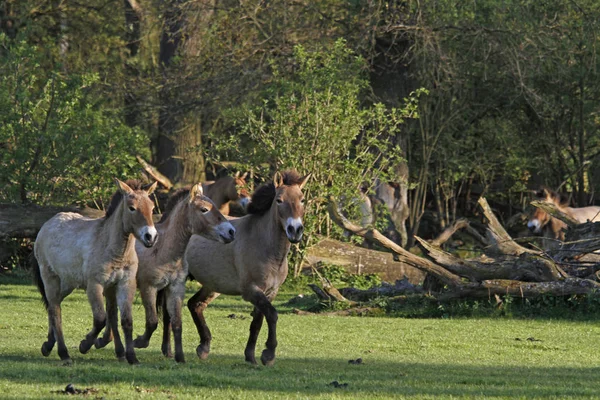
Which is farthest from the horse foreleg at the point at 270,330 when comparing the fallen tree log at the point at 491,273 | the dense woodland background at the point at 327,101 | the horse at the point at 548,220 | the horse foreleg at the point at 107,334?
the horse at the point at 548,220

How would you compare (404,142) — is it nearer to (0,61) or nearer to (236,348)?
(0,61)

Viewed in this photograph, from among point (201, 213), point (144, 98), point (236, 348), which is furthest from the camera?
point (144, 98)

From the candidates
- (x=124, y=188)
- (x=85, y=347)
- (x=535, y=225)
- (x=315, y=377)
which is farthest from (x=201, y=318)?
(x=535, y=225)

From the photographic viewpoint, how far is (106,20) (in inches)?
1394

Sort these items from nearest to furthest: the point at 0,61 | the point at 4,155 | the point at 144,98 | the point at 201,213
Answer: the point at 201,213, the point at 4,155, the point at 0,61, the point at 144,98

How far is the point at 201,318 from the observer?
12.7m

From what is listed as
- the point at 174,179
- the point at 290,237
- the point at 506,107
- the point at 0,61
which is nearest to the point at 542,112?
the point at 506,107

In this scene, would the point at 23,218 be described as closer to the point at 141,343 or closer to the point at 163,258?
the point at 141,343

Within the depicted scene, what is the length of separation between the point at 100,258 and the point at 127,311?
61 centimetres

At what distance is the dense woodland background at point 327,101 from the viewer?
73.8ft

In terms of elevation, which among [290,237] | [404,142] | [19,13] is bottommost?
[290,237]

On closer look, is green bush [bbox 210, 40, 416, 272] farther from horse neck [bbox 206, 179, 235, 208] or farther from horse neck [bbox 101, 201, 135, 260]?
Result: horse neck [bbox 101, 201, 135, 260]

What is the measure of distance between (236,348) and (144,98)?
623 inches

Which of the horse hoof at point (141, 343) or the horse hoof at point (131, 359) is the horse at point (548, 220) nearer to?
the horse hoof at point (141, 343)
